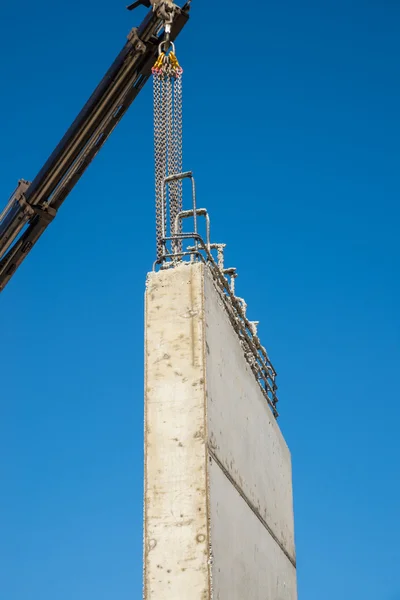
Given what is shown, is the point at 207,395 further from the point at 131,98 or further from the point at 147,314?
the point at 131,98

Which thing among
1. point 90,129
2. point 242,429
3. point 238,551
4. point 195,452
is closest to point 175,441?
point 195,452

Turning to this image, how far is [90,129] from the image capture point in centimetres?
1619

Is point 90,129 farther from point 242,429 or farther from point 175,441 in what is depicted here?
point 175,441

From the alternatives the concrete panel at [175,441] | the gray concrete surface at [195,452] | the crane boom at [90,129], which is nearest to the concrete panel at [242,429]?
the gray concrete surface at [195,452]

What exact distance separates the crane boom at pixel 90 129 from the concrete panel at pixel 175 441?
8.64 metres

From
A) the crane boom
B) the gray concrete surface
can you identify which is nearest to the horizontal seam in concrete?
the gray concrete surface

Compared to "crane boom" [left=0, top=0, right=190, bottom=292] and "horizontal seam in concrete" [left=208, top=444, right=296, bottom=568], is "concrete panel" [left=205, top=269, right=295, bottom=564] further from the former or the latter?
"crane boom" [left=0, top=0, right=190, bottom=292]

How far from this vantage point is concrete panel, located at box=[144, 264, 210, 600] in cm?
680

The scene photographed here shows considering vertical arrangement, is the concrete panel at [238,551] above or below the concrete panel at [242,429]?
below

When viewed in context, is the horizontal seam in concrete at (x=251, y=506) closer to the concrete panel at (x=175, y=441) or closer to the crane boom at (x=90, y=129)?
the concrete panel at (x=175, y=441)

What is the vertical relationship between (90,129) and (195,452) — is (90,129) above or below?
above

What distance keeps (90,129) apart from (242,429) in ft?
28.8

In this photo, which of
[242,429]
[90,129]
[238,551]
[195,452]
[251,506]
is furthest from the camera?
[90,129]

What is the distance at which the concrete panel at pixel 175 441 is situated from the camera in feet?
22.3
